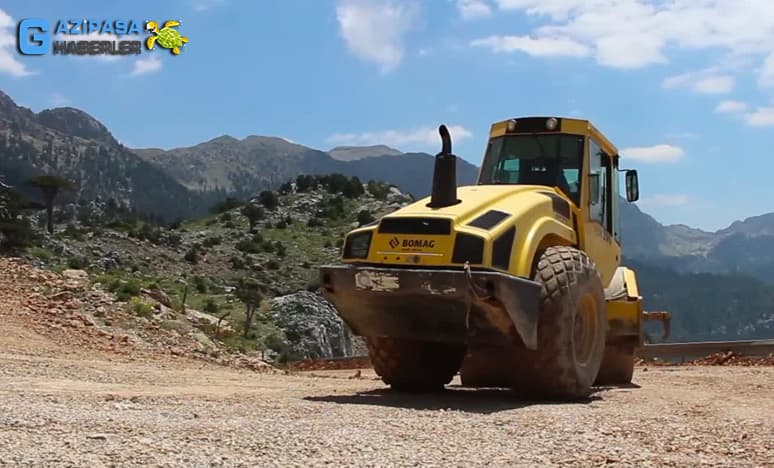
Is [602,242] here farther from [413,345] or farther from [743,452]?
[743,452]

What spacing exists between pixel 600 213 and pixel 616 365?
6.67 ft

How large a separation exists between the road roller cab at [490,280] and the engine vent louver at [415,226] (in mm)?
12

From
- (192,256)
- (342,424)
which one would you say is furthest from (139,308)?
(192,256)

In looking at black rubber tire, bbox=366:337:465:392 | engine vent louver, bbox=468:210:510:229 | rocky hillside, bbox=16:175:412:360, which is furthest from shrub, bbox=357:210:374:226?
engine vent louver, bbox=468:210:510:229

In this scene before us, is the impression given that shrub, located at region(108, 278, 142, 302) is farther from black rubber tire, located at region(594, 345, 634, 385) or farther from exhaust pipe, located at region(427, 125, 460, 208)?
exhaust pipe, located at region(427, 125, 460, 208)

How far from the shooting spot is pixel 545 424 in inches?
261

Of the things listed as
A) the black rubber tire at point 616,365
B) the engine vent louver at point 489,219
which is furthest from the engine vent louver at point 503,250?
the black rubber tire at point 616,365

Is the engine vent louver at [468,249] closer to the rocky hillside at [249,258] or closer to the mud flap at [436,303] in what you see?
the mud flap at [436,303]

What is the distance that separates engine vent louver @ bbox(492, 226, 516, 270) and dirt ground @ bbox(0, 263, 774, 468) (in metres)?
1.29

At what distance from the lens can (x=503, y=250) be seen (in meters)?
8.14

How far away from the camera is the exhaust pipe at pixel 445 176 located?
8.70 m

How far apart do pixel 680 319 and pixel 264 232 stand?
412 ft

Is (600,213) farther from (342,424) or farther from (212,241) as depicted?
(212,241)

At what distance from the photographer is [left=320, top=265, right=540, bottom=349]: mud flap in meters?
7.80
